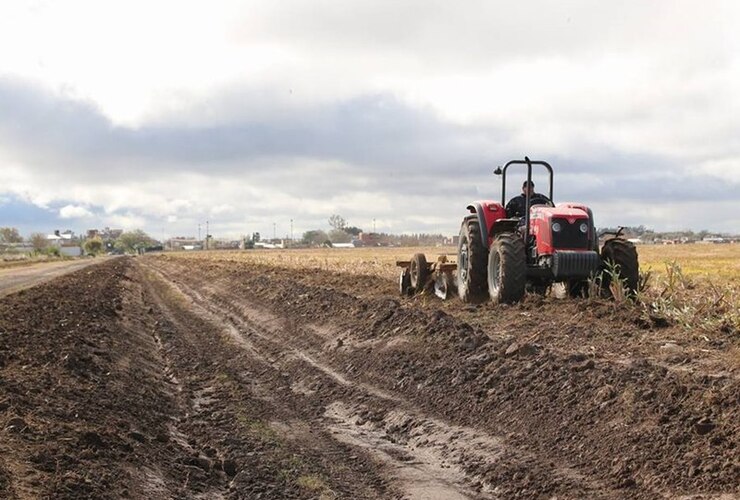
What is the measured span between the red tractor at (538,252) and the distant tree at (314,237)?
16591cm

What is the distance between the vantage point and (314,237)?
189 metres

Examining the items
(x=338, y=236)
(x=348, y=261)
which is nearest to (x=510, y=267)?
(x=348, y=261)

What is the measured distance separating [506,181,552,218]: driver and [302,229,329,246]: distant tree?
166 meters

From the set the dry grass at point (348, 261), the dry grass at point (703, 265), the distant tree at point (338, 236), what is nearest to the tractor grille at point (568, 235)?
the dry grass at point (703, 265)

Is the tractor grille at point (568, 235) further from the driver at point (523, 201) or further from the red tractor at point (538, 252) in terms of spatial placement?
the driver at point (523, 201)

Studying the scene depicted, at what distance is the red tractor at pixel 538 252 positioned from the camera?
12.5 meters

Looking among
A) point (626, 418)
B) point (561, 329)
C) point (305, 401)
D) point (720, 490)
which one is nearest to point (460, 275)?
point (561, 329)

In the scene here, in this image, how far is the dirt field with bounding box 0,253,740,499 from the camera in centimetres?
546

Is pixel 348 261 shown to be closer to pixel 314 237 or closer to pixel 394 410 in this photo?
pixel 394 410

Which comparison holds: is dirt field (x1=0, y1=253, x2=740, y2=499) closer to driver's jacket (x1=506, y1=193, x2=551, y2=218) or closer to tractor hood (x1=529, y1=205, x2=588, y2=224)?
tractor hood (x1=529, y1=205, x2=588, y2=224)

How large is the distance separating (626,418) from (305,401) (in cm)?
421

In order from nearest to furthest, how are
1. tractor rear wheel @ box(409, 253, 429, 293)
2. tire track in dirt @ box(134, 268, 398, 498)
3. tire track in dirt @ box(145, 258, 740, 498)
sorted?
tire track in dirt @ box(145, 258, 740, 498)
tire track in dirt @ box(134, 268, 398, 498)
tractor rear wheel @ box(409, 253, 429, 293)

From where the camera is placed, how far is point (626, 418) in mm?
6086

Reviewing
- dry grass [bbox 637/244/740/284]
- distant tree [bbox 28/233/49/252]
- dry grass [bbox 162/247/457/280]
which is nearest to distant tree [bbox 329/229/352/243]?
distant tree [bbox 28/233/49/252]
